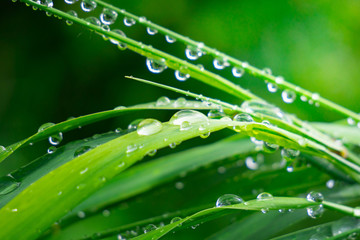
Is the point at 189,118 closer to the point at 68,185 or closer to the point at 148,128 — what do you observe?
the point at 148,128

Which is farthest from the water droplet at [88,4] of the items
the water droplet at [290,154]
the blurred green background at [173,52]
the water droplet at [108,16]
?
the blurred green background at [173,52]

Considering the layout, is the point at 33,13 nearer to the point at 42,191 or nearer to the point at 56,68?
A: the point at 56,68

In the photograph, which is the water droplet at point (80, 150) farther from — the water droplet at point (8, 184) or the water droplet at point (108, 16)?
→ the water droplet at point (108, 16)

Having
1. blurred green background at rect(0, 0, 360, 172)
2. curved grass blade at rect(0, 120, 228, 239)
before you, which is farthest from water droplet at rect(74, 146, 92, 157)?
blurred green background at rect(0, 0, 360, 172)

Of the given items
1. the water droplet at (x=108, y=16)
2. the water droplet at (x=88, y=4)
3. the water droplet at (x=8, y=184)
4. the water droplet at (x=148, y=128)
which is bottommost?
the water droplet at (x=8, y=184)

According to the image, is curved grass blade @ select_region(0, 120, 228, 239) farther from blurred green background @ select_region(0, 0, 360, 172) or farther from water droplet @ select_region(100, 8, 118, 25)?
blurred green background @ select_region(0, 0, 360, 172)

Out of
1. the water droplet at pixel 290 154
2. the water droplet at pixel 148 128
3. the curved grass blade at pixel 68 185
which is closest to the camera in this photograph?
the curved grass blade at pixel 68 185
